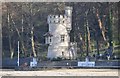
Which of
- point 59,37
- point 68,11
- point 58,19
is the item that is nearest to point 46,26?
point 58,19

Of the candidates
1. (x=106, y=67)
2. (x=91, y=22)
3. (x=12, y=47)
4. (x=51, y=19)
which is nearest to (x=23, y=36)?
(x=12, y=47)

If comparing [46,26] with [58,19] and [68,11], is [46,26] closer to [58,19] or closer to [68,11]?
[58,19]

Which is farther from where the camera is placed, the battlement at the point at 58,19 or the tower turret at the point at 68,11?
the tower turret at the point at 68,11

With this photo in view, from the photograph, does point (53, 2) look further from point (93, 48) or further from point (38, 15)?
point (93, 48)

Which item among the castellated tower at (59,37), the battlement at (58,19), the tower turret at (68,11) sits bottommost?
the castellated tower at (59,37)

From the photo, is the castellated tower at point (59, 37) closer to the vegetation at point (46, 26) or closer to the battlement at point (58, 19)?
the battlement at point (58, 19)

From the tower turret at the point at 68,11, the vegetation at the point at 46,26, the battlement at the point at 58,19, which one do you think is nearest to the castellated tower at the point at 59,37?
the battlement at the point at 58,19
